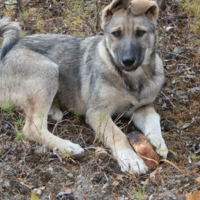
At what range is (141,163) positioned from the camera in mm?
3639

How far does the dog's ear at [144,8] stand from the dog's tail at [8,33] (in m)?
1.61

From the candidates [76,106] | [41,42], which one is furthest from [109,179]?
[41,42]

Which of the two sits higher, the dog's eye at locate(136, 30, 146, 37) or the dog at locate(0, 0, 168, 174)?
the dog's eye at locate(136, 30, 146, 37)

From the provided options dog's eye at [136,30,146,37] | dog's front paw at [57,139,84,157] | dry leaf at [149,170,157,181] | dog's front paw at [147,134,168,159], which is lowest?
dry leaf at [149,170,157,181]

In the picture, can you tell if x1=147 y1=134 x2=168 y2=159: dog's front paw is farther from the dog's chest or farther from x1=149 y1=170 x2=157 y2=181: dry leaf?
the dog's chest

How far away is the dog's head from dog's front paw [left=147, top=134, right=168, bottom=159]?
2.52 feet

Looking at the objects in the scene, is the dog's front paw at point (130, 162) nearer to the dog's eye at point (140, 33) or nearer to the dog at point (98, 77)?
the dog at point (98, 77)

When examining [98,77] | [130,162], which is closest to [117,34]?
[98,77]

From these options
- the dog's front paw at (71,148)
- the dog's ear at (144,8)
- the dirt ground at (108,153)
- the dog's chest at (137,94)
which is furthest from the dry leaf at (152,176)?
the dog's ear at (144,8)

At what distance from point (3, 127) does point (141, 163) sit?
1741mm

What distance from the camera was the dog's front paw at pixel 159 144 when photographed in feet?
12.6

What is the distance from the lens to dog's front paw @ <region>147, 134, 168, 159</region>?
12.6 ft

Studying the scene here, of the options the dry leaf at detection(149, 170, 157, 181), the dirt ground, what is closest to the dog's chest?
the dirt ground

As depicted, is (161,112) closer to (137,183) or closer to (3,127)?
(137,183)
